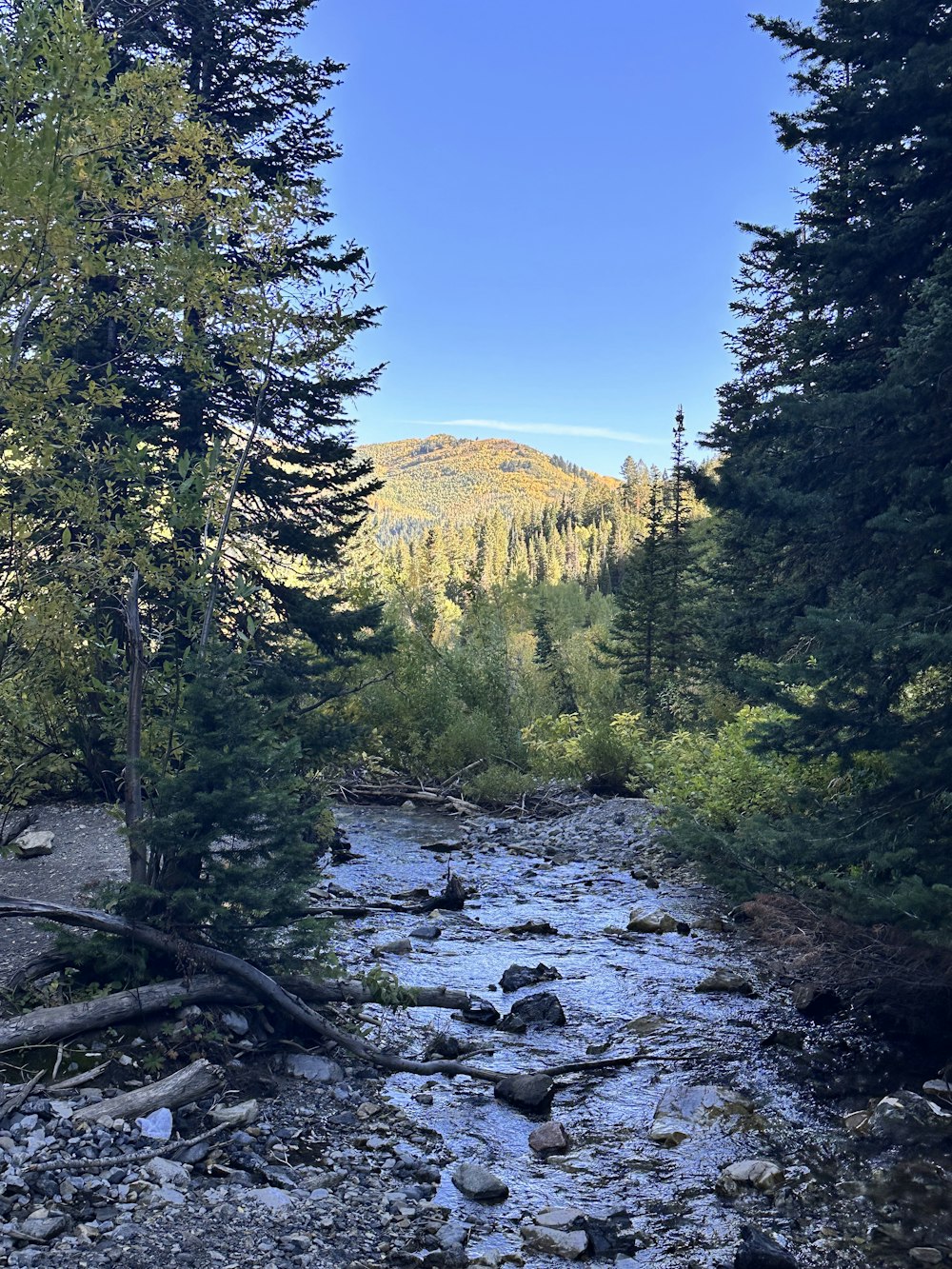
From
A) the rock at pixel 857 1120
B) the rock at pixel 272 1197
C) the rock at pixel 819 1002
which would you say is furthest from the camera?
the rock at pixel 819 1002

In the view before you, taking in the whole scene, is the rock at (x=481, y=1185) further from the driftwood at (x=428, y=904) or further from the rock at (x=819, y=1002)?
the driftwood at (x=428, y=904)

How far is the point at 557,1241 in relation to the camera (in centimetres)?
525

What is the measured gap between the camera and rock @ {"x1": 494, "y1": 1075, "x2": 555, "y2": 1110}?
23.6ft

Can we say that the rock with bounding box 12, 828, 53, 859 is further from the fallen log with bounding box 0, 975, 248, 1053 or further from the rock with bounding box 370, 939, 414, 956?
the fallen log with bounding box 0, 975, 248, 1053

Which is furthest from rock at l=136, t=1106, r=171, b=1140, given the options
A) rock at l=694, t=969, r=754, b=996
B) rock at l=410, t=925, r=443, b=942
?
rock at l=694, t=969, r=754, b=996

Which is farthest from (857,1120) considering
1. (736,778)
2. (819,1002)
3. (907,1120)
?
(736,778)

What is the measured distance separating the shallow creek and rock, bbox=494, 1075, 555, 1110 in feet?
0.43

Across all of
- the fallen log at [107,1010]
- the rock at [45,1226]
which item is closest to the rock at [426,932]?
the fallen log at [107,1010]

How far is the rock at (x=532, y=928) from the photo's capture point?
40.4ft

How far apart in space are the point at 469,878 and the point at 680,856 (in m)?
4.29

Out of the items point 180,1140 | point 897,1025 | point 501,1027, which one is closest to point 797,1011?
point 897,1025

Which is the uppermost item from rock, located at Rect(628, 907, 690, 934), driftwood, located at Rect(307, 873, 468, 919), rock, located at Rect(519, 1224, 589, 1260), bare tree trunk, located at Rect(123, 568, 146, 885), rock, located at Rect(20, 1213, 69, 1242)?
bare tree trunk, located at Rect(123, 568, 146, 885)

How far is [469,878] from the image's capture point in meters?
15.6

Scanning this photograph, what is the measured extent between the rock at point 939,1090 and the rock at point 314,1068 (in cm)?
505
